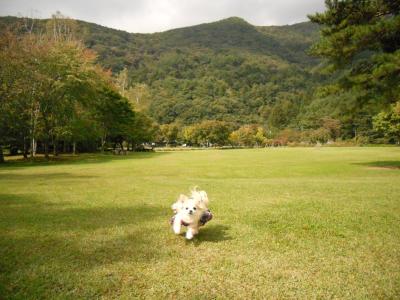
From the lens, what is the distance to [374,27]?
20.4 m

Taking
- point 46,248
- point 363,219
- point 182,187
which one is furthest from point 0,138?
point 363,219

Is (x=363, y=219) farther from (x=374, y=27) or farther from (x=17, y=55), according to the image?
(x=17, y=55)

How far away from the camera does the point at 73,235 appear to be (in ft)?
26.3

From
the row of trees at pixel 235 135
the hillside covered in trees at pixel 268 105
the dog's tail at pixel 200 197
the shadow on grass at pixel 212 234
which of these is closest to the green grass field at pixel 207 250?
the shadow on grass at pixel 212 234

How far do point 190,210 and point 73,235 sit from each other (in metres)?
3.21

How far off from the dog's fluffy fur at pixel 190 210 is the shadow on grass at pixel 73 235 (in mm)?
734

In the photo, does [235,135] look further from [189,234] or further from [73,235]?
[189,234]

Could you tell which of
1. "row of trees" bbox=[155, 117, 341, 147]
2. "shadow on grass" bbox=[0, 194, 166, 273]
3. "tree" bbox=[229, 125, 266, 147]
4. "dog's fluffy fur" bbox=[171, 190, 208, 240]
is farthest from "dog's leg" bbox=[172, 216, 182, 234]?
"tree" bbox=[229, 125, 266, 147]

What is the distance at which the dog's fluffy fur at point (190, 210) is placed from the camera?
6.87m

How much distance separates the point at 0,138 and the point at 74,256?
112ft

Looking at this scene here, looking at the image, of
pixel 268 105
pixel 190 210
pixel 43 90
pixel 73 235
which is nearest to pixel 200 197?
pixel 190 210

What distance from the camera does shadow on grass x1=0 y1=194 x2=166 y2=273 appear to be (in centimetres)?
639

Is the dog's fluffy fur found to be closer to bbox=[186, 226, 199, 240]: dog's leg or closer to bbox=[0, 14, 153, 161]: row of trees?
bbox=[186, 226, 199, 240]: dog's leg

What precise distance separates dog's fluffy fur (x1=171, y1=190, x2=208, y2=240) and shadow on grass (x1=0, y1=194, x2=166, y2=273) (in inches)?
28.9
